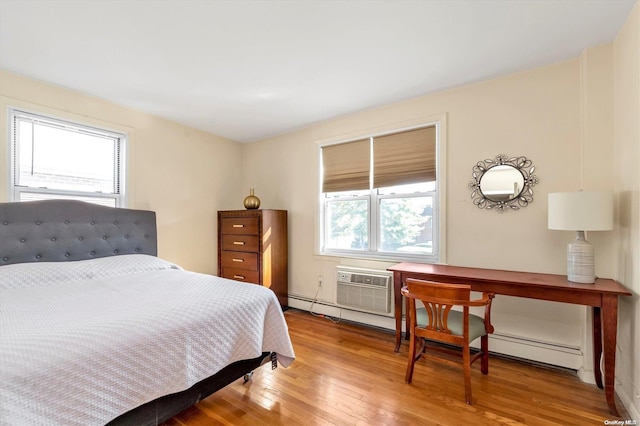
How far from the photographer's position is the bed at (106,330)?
1.02m

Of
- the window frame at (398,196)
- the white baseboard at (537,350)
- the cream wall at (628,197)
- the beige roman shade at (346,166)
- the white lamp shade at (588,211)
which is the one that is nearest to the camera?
the cream wall at (628,197)

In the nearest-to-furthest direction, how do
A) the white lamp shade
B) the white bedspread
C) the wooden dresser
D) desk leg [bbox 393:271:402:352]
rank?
1. the white bedspread
2. the white lamp shade
3. desk leg [bbox 393:271:402:352]
4. the wooden dresser

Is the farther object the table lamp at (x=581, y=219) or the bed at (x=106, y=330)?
the table lamp at (x=581, y=219)

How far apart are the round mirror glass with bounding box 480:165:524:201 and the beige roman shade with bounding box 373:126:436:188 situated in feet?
1.52

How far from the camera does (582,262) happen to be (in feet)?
6.07

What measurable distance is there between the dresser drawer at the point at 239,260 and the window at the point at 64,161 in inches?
53.0

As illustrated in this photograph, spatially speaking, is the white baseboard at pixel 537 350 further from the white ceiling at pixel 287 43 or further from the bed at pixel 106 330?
the white ceiling at pixel 287 43

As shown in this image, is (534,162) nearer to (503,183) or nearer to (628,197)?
(503,183)

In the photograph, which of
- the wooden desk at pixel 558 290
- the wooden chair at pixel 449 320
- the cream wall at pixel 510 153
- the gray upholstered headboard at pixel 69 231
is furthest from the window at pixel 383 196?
the gray upholstered headboard at pixel 69 231

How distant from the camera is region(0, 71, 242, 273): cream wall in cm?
235

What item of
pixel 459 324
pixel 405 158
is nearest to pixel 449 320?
pixel 459 324

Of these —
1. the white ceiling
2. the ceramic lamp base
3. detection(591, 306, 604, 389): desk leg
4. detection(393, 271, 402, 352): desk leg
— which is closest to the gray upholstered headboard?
the white ceiling

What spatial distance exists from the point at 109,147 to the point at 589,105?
4221 mm

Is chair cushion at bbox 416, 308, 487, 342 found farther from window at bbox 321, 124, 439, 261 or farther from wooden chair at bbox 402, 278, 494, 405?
window at bbox 321, 124, 439, 261
